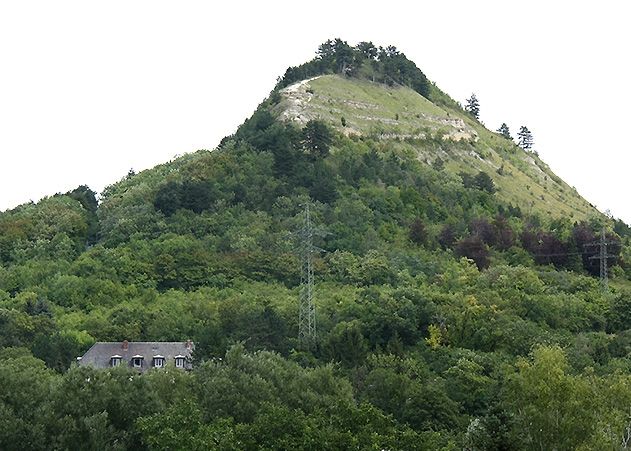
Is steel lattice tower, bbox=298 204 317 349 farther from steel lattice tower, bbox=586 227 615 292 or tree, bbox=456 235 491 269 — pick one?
steel lattice tower, bbox=586 227 615 292

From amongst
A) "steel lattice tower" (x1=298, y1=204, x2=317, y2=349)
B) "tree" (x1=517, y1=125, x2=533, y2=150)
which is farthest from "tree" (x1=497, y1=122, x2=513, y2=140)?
"steel lattice tower" (x1=298, y1=204, x2=317, y2=349)

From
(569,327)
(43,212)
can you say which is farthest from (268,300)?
(43,212)

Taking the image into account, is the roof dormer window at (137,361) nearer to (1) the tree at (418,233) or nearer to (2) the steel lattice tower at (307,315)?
(2) the steel lattice tower at (307,315)

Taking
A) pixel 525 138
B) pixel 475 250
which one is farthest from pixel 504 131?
pixel 475 250

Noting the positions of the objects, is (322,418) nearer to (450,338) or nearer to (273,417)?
(273,417)

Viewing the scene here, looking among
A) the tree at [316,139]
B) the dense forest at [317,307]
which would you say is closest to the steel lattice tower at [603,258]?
the dense forest at [317,307]

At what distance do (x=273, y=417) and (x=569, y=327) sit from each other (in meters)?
34.7

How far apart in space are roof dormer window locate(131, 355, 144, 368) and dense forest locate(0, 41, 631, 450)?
2.73 meters

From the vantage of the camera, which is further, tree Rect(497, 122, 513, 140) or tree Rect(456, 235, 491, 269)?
tree Rect(497, 122, 513, 140)

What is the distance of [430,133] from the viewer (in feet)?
378

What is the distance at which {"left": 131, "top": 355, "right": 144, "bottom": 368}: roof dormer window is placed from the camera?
66213 millimetres

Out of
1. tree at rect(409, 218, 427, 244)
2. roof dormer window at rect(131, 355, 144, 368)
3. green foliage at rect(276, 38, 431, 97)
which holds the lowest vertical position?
roof dormer window at rect(131, 355, 144, 368)

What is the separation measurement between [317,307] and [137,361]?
11.9 meters

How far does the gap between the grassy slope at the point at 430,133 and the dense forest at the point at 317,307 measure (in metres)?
2.41
